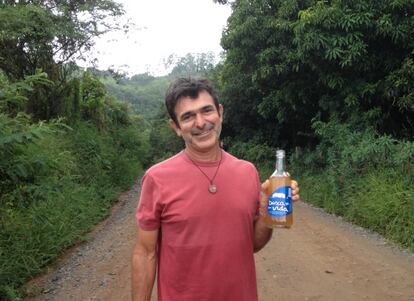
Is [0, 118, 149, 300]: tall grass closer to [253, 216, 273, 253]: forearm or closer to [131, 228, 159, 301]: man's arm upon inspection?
[131, 228, 159, 301]: man's arm

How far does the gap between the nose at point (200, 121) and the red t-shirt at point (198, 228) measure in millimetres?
166

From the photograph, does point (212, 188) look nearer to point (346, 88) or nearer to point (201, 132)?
point (201, 132)

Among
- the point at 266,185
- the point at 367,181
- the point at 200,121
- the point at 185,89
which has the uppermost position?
the point at 185,89

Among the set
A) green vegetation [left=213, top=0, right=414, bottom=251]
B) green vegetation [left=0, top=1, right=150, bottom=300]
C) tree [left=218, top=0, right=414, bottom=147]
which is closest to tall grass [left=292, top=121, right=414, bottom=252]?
green vegetation [left=213, top=0, right=414, bottom=251]

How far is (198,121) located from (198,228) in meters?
0.46

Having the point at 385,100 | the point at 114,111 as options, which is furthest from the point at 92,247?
the point at 114,111

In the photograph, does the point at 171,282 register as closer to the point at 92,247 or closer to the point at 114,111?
the point at 92,247

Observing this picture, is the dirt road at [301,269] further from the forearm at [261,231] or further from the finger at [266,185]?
the finger at [266,185]

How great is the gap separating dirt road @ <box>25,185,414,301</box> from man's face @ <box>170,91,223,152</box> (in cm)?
357

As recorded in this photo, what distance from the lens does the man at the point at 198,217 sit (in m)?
2.08

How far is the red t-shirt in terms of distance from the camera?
2070 mm

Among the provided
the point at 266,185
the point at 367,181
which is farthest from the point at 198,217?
the point at 367,181

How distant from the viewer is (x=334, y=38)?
33.3 feet

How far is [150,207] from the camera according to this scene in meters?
2.13
